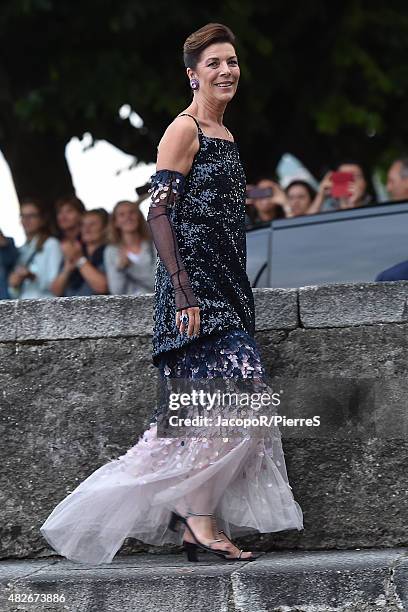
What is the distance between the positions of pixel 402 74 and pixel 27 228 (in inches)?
230

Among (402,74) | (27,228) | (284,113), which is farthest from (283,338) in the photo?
(284,113)

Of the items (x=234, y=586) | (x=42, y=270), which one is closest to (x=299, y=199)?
(x=42, y=270)

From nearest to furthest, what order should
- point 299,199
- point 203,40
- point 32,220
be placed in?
point 203,40 → point 299,199 → point 32,220

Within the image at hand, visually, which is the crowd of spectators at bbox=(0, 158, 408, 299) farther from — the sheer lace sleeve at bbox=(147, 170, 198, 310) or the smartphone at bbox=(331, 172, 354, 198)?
the sheer lace sleeve at bbox=(147, 170, 198, 310)

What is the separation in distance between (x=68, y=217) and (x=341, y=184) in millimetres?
1860

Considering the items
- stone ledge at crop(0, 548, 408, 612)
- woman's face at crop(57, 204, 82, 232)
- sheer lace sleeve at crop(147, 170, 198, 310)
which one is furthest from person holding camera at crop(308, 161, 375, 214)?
stone ledge at crop(0, 548, 408, 612)

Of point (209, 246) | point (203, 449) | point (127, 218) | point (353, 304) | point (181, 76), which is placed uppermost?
point (181, 76)

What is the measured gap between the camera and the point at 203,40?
4.80 m

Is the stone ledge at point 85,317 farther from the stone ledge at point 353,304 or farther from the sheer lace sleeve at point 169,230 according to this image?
the sheer lace sleeve at point 169,230

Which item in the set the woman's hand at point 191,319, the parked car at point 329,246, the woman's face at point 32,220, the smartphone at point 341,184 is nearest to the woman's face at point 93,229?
the woman's face at point 32,220

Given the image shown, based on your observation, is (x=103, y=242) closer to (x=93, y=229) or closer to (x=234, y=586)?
(x=93, y=229)

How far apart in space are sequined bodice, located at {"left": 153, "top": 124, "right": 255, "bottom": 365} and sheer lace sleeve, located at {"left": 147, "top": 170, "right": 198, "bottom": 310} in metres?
0.06

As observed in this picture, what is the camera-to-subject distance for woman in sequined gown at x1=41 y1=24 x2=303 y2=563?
4.77m

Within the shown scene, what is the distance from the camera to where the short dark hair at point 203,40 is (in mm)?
4797
